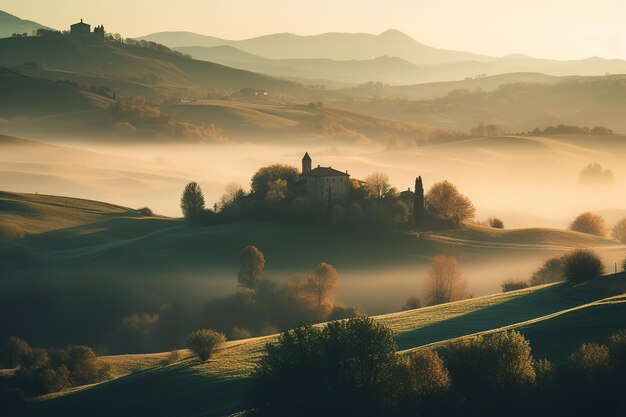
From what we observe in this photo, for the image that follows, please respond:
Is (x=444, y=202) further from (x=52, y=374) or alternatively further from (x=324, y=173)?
(x=52, y=374)

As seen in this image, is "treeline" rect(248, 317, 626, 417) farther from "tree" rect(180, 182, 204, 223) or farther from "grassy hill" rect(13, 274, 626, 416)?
"tree" rect(180, 182, 204, 223)

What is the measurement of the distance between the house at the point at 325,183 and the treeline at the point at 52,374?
47.9m

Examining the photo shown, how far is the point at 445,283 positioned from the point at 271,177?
1238 inches

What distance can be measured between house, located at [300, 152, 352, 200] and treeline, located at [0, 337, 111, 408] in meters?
47.9

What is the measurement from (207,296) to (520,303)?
127ft

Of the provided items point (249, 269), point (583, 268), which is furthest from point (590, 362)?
point (249, 269)

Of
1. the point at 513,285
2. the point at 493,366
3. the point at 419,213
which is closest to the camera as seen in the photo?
the point at 493,366

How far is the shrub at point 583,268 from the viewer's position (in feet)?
255

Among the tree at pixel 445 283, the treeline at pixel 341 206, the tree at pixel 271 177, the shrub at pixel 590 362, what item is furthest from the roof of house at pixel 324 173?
the shrub at pixel 590 362

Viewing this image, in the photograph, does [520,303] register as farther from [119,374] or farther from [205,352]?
[119,374]

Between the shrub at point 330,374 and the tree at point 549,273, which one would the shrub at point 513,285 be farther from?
the shrub at point 330,374

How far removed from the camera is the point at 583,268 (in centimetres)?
7769

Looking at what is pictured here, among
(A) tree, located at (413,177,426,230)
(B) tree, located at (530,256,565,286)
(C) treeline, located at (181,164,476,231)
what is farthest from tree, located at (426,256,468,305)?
(C) treeline, located at (181,164,476,231)

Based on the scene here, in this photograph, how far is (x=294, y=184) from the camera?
124 metres
